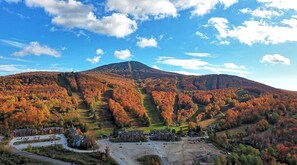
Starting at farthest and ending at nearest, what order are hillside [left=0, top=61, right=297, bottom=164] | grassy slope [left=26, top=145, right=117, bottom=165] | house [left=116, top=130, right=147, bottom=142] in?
hillside [left=0, top=61, right=297, bottom=164], house [left=116, top=130, right=147, bottom=142], grassy slope [left=26, top=145, right=117, bottom=165]

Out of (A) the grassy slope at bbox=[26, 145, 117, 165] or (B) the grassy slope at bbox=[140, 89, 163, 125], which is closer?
(A) the grassy slope at bbox=[26, 145, 117, 165]

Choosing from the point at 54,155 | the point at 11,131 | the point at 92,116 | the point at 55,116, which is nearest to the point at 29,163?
the point at 54,155

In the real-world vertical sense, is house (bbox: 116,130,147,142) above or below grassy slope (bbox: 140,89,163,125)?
below

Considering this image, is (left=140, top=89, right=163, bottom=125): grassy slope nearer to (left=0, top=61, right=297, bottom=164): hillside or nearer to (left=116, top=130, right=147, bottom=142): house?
(left=0, top=61, right=297, bottom=164): hillside

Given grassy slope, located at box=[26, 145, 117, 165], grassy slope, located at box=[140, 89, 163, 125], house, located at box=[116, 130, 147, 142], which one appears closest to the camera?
grassy slope, located at box=[26, 145, 117, 165]

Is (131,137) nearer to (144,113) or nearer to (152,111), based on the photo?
(144,113)

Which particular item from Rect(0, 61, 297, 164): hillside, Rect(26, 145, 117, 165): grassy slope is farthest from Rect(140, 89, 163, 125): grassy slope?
Rect(26, 145, 117, 165): grassy slope

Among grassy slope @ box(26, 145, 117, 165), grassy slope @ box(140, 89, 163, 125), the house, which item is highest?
grassy slope @ box(140, 89, 163, 125)

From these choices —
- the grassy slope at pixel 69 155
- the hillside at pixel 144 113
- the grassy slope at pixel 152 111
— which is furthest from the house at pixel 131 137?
the grassy slope at pixel 152 111

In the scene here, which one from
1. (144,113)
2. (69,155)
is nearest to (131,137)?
Result: (69,155)

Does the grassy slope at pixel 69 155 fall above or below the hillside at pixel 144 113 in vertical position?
below

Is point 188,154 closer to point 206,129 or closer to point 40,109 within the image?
point 206,129

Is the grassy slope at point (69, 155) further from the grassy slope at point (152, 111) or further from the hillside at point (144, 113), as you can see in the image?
the grassy slope at point (152, 111)
